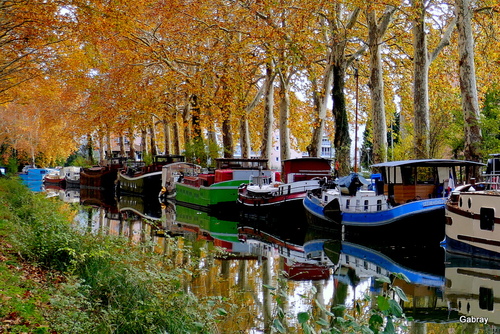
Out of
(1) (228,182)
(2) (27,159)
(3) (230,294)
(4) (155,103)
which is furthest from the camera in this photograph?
(2) (27,159)

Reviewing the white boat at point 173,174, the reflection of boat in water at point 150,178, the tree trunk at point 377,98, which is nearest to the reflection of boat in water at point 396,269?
the tree trunk at point 377,98

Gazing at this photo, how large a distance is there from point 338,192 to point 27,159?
69.5 meters

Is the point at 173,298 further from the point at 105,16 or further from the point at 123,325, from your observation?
the point at 105,16

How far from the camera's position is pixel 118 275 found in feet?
33.1

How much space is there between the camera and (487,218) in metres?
17.5

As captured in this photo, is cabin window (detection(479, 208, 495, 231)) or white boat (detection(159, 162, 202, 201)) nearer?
cabin window (detection(479, 208, 495, 231))

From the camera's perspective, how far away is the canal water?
10.6 m

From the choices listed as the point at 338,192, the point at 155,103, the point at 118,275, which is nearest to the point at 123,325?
the point at 118,275

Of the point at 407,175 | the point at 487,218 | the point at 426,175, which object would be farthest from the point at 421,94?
the point at 487,218

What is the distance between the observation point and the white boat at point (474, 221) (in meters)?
17.3

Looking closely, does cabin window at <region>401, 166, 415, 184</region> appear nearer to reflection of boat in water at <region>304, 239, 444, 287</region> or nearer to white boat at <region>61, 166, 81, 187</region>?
reflection of boat in water at <region>304, 239, 444, 287</region>

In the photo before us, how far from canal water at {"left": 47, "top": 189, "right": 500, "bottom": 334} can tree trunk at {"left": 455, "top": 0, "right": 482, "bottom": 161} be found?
11.5 feet

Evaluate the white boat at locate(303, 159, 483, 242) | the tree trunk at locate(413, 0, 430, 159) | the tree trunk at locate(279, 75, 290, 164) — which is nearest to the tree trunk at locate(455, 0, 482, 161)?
the white boat at locate(303, 159, 483, 242)

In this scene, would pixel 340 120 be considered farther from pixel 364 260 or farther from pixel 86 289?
pixel 86 289
